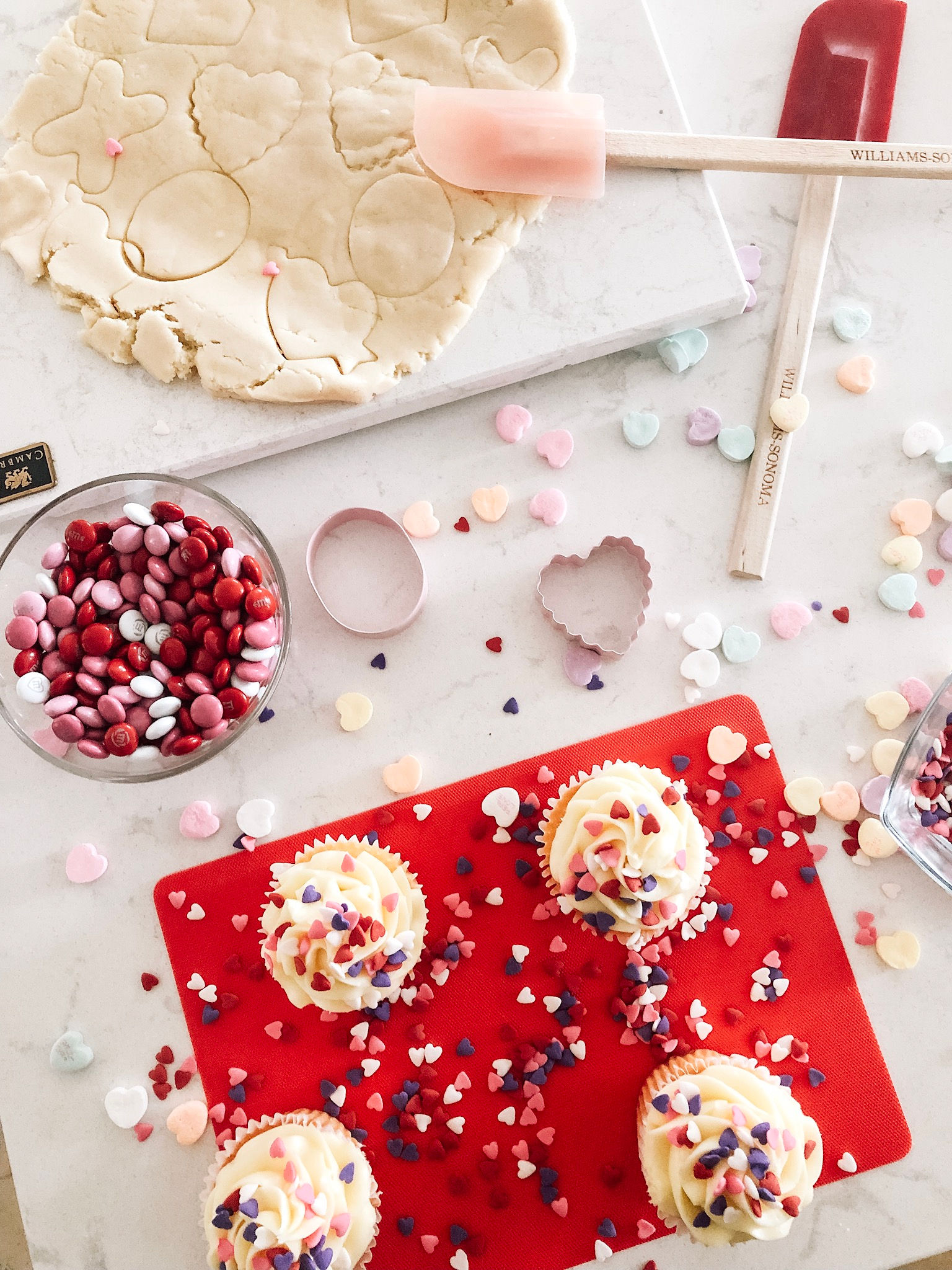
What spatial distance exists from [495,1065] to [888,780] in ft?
2.12

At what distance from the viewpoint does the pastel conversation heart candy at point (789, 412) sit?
4.09 ft

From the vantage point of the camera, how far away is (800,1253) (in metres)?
1.19

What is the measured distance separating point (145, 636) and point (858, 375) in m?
1.02

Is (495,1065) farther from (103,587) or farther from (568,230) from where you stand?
(568,230)

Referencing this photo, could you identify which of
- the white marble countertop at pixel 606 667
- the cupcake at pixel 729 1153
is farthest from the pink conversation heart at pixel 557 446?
the cupcake at pixel 729 1153

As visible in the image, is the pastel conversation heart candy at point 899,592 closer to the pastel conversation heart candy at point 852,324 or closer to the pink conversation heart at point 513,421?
the pastel conversation heart candy at point 852,324

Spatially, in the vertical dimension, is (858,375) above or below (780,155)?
below

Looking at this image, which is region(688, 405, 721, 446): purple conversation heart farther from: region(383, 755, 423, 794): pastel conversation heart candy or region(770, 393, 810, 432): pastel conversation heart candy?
region(383, 755, 423, 794): pastel conversation heart candy

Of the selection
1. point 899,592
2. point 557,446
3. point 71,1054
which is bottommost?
point 71,1054

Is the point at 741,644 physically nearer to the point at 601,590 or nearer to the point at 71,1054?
the point at 601,590

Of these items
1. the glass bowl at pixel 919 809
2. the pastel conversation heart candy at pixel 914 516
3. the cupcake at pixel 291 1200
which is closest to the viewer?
the cupcake at pixel 291 1200

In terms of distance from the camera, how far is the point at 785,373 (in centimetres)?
126

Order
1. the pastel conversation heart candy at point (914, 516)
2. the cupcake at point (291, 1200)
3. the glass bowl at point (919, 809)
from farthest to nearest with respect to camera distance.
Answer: the pastel conversation heart candy at point (914, 516)
the glass bowl at point (919, 809)
the cupcake at point (291, 1200)

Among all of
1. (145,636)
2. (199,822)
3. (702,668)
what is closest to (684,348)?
(702,668)
